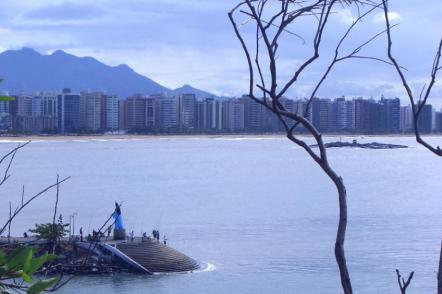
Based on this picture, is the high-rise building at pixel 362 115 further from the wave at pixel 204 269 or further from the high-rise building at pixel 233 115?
the wave at pixel 204 269

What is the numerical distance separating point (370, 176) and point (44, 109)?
67541mm

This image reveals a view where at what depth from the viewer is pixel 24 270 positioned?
1663 millimetres

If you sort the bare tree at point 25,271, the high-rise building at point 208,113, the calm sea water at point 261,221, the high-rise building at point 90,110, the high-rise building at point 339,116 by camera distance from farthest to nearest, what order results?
the high-rise building at point 208,113, the high-rise building at point 90,110, the high-rise building at point 339,116, the calm sea water at point 261,221, the bare tree at point 25,271

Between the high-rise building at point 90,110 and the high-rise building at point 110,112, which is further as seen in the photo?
the high-rise building at point 110,112

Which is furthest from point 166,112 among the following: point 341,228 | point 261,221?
point 341,228

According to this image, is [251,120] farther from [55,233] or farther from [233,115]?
[55,233]

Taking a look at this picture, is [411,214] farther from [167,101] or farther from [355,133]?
[167,101]

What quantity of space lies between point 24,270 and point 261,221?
30145 millimetres

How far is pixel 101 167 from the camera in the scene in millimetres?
66250

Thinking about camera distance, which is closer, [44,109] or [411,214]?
[411,214]

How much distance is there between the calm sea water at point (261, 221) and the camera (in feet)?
67.6

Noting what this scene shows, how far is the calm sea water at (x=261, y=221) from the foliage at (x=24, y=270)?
17634 millimetres

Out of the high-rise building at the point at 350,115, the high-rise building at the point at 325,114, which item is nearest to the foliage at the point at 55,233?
the high-rise building at the point at 325,114

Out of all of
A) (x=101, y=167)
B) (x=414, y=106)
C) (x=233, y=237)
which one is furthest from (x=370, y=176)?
(x=414, y=106)
